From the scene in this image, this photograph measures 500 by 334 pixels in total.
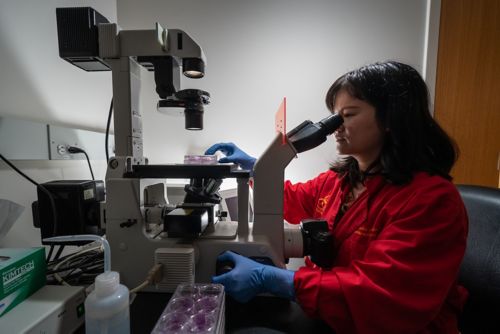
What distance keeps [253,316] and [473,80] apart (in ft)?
5.24

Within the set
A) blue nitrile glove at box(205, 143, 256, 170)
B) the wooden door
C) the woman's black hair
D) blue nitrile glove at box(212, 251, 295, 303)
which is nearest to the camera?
blue nitrile glove at box(212, 251, 295, 303)

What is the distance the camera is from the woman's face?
592 millimetres

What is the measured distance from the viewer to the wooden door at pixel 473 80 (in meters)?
1.17

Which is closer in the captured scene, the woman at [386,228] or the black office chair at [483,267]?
the woman at [386,228]

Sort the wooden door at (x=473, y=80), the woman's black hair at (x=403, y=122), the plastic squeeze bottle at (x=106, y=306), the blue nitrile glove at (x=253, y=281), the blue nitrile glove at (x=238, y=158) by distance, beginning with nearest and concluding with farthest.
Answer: the plastic squeeze bottle at (x=106, y=306)
the blue nitrile glove at (x=253, y=281)
the woman's black hair at (x=403, y=122)
the blue nitrile glove at (x=238, y=158)
the wooden door at (x=473, y=80)

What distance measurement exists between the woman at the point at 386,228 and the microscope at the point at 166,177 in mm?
65

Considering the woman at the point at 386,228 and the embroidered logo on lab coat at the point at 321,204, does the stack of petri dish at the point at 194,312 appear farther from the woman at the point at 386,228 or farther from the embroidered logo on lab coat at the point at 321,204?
the embroidered logo on lab coat at the point at 321,204

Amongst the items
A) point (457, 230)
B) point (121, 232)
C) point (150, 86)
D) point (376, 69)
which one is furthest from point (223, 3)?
point (457, 230)

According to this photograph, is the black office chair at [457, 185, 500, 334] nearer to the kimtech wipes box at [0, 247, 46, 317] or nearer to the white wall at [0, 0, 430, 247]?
the white wall at [0, 0, 430, 247]

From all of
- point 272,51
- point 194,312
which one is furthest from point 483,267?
point 272,51

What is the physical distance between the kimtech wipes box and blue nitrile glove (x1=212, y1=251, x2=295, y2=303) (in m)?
0.33

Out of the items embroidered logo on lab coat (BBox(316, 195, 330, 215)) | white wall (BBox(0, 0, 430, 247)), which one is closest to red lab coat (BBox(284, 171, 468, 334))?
embroidered logo on lab coat (BBox(316, 195, 330, 215))

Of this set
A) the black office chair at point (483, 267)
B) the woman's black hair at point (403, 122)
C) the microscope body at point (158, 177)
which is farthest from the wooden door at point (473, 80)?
the microscope body at point (158, 177)

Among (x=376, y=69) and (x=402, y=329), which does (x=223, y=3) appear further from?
(x=402, y=329)
